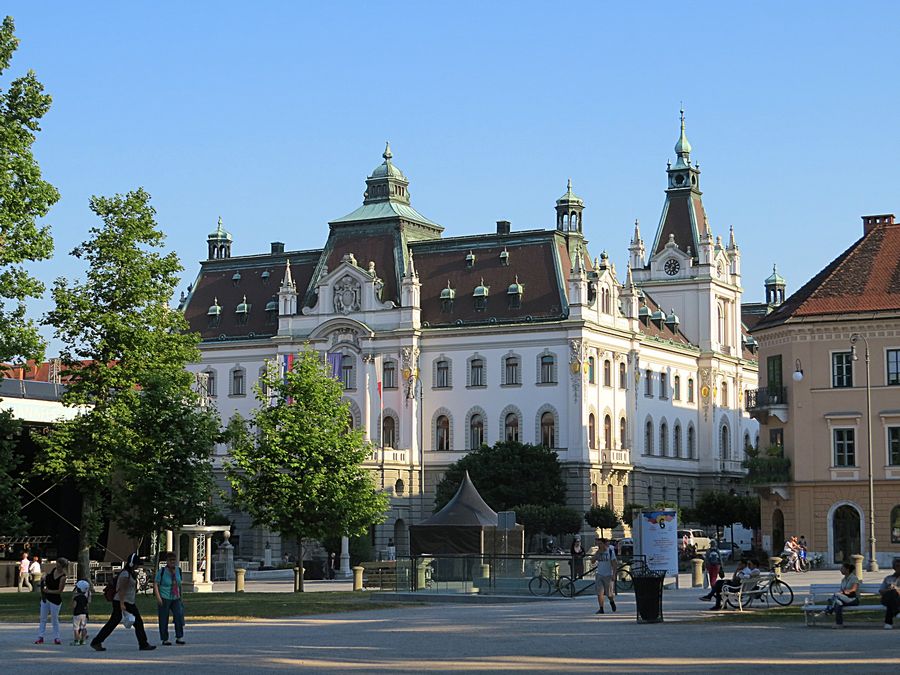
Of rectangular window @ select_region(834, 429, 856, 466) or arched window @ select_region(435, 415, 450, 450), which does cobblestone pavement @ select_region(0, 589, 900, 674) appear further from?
arched window @ select_region(435, 415, 450, 450)

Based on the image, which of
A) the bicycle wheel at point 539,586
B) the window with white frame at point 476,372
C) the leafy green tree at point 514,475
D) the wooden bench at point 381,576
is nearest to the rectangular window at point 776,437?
the wooden bench at point 381,576

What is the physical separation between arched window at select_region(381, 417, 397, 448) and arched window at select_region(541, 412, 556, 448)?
1095cm

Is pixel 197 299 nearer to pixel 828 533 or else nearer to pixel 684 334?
pixel 684 334

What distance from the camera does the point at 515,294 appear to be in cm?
11262

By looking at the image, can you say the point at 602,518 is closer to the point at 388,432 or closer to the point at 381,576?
the point at 388,432

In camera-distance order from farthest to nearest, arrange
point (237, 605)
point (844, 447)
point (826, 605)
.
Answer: point (844, 447) < point (237, 605) < point (826, 605)

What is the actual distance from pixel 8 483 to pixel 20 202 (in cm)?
910

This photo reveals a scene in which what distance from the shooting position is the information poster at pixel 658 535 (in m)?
57.0

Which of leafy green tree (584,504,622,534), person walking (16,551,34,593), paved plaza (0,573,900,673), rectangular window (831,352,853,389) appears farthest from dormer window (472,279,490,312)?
paved plaza (0,573,900,673)

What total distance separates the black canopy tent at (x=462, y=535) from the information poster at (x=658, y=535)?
9.45 m

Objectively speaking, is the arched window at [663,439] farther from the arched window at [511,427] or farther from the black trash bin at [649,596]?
the black trash bin at [649,596]

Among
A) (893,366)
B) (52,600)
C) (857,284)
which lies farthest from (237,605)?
(857,284)

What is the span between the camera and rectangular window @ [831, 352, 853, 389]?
2963 inches

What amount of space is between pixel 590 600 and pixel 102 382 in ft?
62.0
